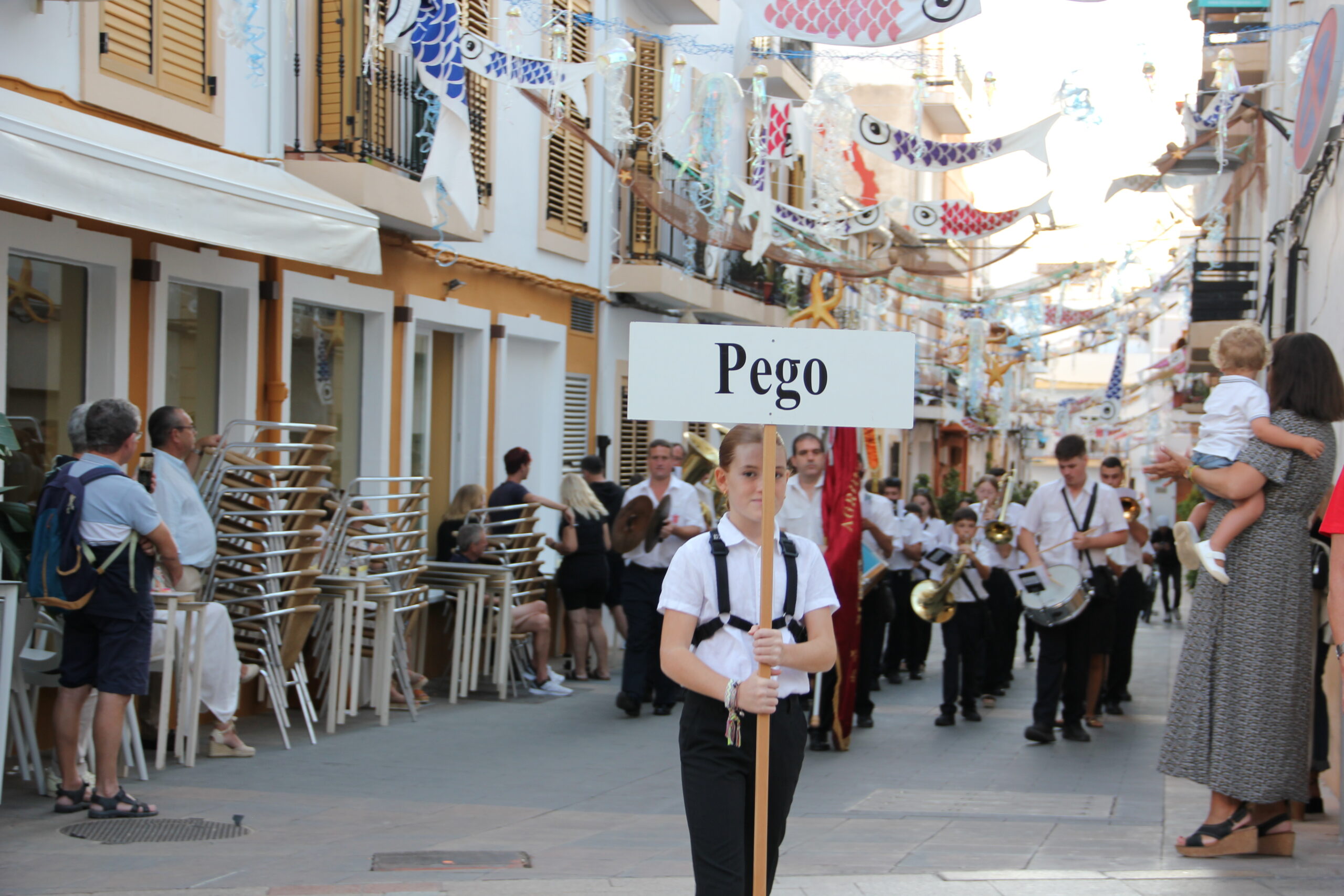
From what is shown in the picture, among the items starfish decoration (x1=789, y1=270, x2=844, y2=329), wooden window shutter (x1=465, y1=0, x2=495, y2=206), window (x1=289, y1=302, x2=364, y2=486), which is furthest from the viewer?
wooden window shutter (x1=465, y1=0, x2=495, y2=206)

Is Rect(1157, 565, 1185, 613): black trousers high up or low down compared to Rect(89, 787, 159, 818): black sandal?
down

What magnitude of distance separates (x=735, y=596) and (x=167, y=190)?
4.76 m

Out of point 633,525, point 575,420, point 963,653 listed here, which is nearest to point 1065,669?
point 963,653

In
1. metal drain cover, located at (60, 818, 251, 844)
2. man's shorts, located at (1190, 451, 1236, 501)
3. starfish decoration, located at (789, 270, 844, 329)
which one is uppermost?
starfish decoration, located at (789, 270, 844, 329)

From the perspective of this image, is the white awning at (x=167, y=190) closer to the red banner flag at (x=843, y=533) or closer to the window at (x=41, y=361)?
the window at (x=41, y=361)

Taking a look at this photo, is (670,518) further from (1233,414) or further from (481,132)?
(1233,414)

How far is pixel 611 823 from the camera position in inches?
277

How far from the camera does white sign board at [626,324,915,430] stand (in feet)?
13.1

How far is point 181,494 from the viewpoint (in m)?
7.90

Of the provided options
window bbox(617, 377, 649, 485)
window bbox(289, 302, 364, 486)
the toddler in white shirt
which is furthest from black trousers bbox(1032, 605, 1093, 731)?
window bbox(617, 377, 649, 485)

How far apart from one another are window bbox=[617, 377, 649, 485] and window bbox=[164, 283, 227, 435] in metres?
8.00

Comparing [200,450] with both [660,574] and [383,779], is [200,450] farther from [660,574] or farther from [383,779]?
[660,574]

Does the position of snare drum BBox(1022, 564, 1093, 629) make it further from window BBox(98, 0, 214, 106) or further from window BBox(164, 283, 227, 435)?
window BBox(98, 0, 214, 106)

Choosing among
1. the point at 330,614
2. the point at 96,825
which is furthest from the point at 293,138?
the point at 96,825
